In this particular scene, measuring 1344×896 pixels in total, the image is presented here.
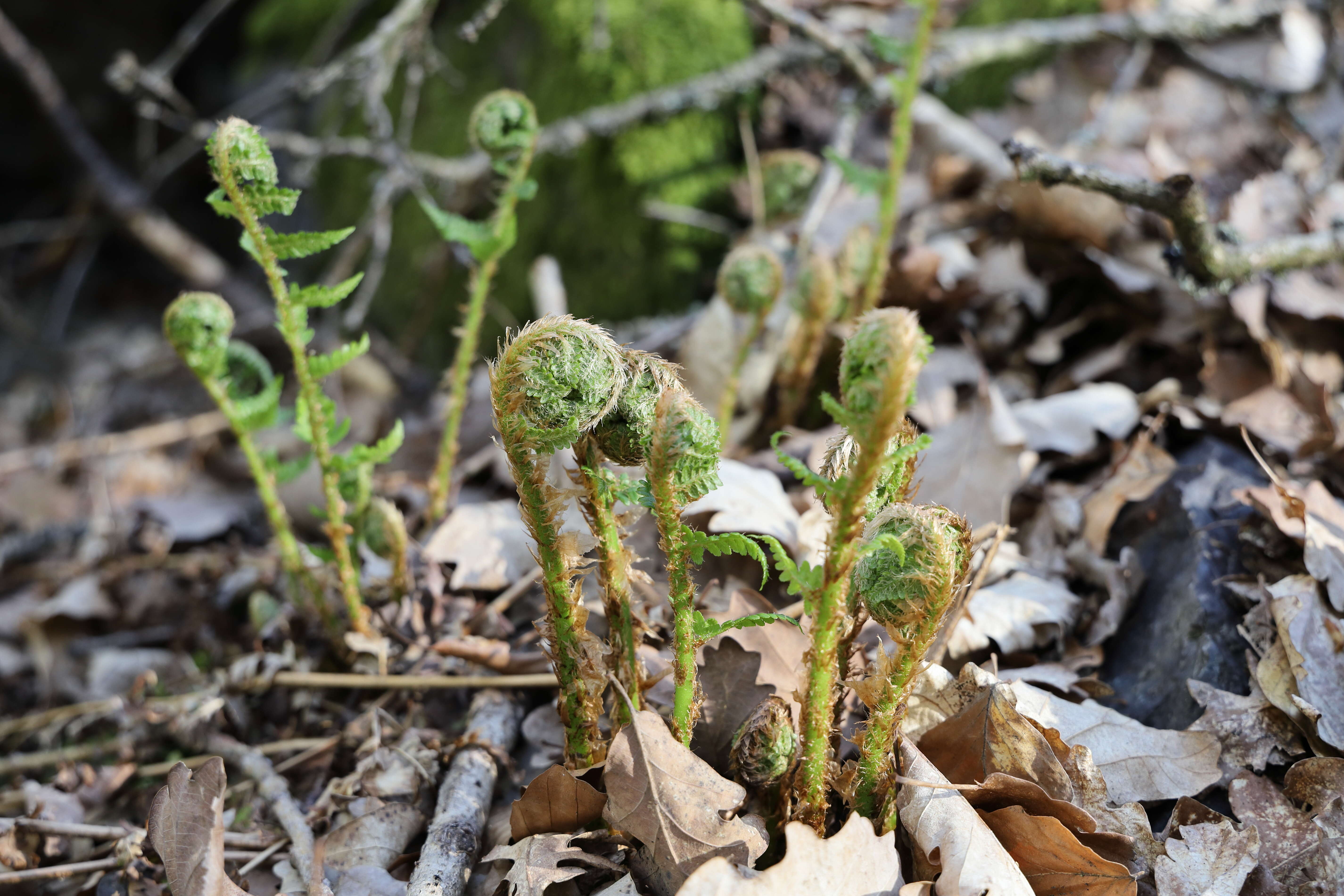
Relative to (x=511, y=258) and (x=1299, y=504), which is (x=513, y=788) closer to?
(x=1299, y=504)

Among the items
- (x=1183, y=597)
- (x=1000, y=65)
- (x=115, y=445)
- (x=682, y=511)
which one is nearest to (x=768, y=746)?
(x=682, y=511)

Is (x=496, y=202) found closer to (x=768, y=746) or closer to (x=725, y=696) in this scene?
(x=725, y=696)

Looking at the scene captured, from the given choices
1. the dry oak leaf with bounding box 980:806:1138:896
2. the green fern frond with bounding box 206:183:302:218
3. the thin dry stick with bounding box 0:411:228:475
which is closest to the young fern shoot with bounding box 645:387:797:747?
the dry oak leaf with bounding box 980:806:1138:896

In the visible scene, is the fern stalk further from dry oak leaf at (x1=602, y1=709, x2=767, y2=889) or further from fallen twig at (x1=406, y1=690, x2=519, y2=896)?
fallen twig at (x1=406, y1=690, x2=519, y2=896)

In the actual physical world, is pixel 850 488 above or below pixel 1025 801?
above

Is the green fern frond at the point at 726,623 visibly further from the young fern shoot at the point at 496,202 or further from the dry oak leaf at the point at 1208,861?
the young fern shoot at the point at 496,202

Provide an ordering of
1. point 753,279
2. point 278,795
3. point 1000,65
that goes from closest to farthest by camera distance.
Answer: point 278,795, point 753,279, point 1000,65

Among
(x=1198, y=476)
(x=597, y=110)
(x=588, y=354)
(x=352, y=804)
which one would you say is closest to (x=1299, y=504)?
(x=1198, y=476)
